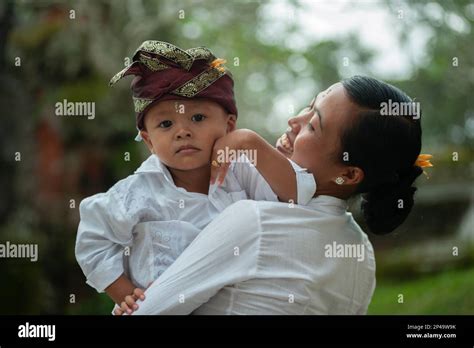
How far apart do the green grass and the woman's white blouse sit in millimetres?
3411

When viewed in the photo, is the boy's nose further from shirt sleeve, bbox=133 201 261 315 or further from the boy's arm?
shirt sleeve, bbox=133 201 261 315

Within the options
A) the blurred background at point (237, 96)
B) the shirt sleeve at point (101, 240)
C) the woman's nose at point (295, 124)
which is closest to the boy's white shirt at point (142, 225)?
the shirt sleeve at point (101, 240)

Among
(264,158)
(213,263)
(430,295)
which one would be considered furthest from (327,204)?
(430,295)

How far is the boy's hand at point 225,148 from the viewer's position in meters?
1.48

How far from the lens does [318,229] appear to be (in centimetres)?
150

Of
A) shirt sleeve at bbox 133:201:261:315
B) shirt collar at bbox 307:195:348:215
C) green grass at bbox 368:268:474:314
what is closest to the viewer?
shirt sleeve at bbox 133:201:261:315

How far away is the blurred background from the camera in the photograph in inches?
198

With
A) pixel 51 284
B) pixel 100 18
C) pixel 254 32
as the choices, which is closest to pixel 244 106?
pixel 254 32

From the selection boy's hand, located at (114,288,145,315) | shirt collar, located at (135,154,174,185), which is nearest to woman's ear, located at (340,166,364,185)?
shirt collar, located at (135,154,174,185)

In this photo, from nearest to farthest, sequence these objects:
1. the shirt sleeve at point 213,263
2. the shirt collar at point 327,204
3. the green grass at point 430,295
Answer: the shirt sleeve at point 213,263, the shirt collar at point 327,204, the green grass at point 430,295

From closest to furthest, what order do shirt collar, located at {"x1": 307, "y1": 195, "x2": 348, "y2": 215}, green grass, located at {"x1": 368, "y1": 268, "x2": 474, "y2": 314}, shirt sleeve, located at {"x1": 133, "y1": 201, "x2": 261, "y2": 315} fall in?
shirt sleeve, located at {"x1": 133, "y1": 201, "x2": 261, "y2": 315}
shirt collar, located at {"x1": 307, "y1": 195, "x2": 348, "y2": 215}
green grass, located at {"x1": 368, "y1": 268, "x2": 474, "y2": 314}

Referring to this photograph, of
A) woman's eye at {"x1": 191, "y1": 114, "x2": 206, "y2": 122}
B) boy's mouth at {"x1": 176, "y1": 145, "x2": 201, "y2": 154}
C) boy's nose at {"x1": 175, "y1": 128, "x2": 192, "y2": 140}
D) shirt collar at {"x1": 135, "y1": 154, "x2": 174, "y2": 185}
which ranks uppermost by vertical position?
woman's eye at {"x1": 191, "y1": 114, "x2": 206, "y2": 122}

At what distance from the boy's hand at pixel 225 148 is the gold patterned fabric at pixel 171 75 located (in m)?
0.09

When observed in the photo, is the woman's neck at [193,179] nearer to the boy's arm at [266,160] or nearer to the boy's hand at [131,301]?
the boy's arm at [266,160]
